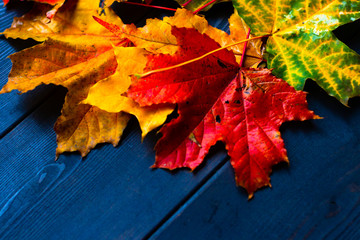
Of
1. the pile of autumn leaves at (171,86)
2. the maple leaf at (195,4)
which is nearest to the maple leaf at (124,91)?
the pile of autumn leaves at (171,86)

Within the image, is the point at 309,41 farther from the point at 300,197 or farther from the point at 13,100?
Result: the point at 13,100

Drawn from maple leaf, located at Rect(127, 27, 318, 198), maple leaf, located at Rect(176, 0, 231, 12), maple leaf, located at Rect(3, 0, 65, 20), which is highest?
maple leaf, located at Rect(3, 0, 65, 20)

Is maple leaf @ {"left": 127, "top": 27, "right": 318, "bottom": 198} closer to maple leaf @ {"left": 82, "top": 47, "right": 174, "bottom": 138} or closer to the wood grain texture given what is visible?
maple leaf @ {"left": 82, "top": 47, "right": 174, "bottom": 138}

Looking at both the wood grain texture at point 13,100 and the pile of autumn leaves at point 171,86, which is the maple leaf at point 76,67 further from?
the wood grain texture at point 13,100

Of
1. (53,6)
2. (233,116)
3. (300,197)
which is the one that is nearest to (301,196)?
(300,197)

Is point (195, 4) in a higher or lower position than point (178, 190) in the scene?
higher

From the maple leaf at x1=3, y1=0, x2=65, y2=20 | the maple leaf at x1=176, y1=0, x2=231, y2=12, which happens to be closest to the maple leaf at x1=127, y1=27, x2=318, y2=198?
the maple leaf at x1=176, y1=0, x2=231, y2=12
